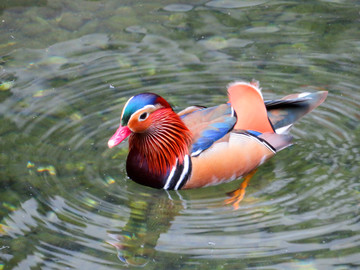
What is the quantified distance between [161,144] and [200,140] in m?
0.42

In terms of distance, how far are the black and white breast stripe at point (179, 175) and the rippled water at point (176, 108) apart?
0.10 m

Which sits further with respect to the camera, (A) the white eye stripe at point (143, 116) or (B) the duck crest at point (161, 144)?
(B) the duck crest at point (161, 144)

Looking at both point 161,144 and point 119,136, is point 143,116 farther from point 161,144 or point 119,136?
point 161,144

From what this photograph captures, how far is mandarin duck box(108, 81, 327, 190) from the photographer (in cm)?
603

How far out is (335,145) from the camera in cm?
650

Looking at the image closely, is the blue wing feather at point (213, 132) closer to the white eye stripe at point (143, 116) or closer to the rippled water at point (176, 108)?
the rippled water at point (176, 108)

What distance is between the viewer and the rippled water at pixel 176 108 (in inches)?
210

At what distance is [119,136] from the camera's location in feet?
19.2

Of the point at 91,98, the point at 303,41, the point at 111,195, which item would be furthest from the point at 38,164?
the point at 303,41

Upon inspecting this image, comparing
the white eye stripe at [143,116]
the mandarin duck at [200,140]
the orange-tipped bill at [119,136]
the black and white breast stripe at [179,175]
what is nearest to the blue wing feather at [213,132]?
the mandarin duck at [200,140]

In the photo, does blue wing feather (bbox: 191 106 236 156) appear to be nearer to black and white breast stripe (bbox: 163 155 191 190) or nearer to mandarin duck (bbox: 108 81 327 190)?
mandarin duck (bbox: 108 81 327 190)

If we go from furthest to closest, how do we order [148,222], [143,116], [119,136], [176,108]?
[176,108] < [143,116] < [119,136] < [148,222]

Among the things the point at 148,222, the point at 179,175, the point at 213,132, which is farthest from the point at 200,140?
the point at 148,222

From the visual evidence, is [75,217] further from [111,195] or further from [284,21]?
[284,21]
